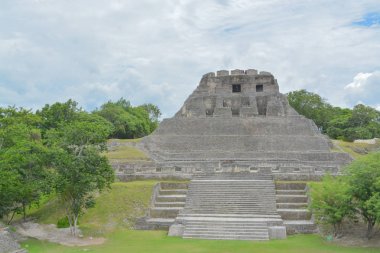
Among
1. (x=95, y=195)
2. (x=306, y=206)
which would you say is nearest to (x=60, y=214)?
(x=95, y=195)

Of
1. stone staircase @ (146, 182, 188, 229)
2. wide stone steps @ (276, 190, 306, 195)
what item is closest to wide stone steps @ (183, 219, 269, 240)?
stone staircase @ (146, 182, 188, 229)

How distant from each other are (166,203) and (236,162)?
846cm

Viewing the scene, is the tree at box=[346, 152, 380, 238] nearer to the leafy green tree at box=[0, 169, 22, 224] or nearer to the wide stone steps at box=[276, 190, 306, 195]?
the wide stone steps at box=[276, 190, 306, 195]

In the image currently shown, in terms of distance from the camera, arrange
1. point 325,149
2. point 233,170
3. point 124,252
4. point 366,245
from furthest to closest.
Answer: point 325,149, point 233,170, point 366,245, point 124,252

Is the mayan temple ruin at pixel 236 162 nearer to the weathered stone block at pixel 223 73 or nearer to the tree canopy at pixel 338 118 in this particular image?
the weathered stone block at pixel 223 73

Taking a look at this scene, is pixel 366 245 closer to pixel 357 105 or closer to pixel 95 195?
pixel 95 195

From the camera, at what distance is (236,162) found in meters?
29.2

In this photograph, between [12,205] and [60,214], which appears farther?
[60,214]

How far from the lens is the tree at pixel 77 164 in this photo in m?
18.3

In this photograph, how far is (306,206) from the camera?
2089 cm

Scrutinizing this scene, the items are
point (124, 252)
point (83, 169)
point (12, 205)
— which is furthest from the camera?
point (12, 205)

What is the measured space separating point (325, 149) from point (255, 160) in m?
5.72

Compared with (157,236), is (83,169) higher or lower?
higher

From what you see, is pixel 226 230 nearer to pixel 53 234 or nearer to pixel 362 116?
pixel 53 234
